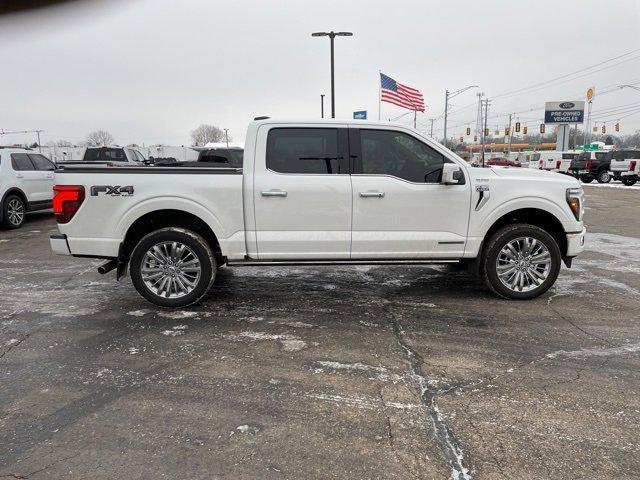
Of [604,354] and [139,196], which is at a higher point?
[139,196]

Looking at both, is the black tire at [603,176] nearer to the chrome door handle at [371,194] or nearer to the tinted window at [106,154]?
the tinted window at [106,154]

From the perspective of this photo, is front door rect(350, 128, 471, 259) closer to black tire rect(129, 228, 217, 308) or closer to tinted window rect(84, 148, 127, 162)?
black tire rect(129, 228, 217, 308)

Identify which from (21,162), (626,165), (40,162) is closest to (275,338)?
(21,162)

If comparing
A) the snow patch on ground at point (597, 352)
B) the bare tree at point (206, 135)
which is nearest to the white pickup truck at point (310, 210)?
the snow patch on ground at point (597, 352)

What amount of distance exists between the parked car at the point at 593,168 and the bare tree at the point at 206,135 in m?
91.6

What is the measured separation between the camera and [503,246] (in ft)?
Result: 17.6

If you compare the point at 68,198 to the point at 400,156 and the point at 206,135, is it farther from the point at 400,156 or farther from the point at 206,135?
the point at 206,135

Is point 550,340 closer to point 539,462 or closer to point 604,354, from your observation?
point 604,354

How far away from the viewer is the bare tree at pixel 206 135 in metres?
112

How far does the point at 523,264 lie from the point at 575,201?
2.98 ft

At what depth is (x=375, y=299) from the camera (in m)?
5.60

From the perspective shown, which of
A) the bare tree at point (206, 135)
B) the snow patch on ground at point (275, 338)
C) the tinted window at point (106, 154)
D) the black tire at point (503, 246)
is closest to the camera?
the snow patch on ground at point (275, 338)

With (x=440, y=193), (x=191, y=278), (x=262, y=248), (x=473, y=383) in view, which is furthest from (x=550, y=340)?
(x=191, y=278)

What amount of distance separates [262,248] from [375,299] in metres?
1.46
